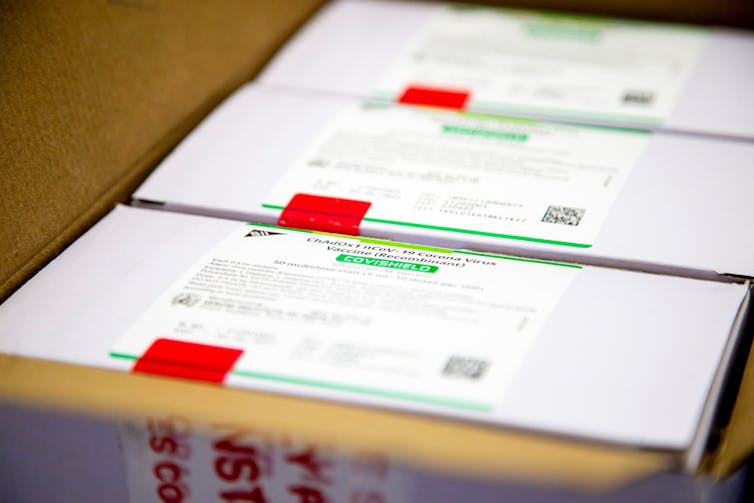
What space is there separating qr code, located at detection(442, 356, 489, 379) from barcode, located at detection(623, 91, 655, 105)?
0.50m

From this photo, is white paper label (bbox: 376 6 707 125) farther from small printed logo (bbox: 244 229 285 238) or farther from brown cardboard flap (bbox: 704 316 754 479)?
brown cardboard flap (bbox: 704 316 754 479)

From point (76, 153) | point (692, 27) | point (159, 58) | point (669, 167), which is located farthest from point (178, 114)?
point (692, 27)

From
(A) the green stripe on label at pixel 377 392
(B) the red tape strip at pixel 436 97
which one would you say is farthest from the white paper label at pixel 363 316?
(B) the red tape strip at pixel 436 97

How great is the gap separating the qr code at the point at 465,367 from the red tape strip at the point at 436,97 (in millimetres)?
456

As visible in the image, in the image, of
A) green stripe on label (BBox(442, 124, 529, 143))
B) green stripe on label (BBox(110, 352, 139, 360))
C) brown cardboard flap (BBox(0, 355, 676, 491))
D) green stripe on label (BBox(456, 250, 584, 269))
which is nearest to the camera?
brown cardboard flap (BBox(0, 355, 676, 491))

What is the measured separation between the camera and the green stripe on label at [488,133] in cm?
98

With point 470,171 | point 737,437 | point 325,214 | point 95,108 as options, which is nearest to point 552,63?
point 470,171

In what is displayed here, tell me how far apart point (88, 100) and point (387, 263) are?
321mm

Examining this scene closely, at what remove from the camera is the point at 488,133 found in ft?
3.26

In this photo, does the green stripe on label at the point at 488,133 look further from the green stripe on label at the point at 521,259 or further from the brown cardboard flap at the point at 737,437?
the brown cardboard flap at the point at 737,437

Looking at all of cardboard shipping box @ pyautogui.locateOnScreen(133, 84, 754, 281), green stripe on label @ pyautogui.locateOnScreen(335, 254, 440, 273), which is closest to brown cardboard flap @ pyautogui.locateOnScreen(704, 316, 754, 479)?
cardboard shipping box @ pyautogui.locateOnScreen(133, 84, 754, 281)

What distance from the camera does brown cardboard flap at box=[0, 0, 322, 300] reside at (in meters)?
0.81

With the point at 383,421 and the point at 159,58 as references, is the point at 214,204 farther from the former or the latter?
the point at 383,421

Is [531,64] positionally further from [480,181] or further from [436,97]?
[480,181]
